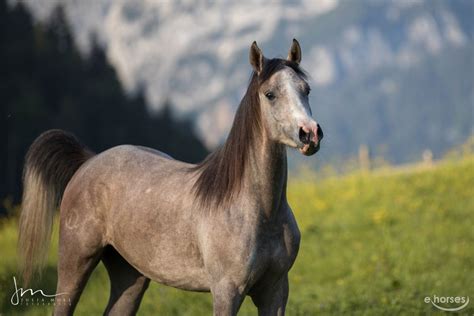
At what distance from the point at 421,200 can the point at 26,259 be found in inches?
493

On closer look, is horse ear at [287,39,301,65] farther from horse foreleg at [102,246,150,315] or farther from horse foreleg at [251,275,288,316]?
horse foreleg at [102,246,150,315]

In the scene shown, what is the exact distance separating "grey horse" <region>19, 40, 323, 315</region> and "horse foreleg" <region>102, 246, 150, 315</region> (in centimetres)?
1

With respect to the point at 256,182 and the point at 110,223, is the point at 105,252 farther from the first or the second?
the point at 256,182

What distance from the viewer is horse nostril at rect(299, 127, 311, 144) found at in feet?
18.6

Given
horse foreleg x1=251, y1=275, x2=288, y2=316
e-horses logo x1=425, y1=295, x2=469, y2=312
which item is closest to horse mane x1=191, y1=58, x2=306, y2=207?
horse foreleg x1=251, y1=275, x2=288, y2=316

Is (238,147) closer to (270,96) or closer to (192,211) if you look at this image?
(270,96)

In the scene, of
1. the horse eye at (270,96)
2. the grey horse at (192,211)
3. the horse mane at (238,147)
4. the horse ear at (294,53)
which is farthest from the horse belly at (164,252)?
the horse ear at (294,53)

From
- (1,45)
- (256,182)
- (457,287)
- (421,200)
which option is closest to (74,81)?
(1,45)

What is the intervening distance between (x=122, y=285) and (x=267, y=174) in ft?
7.50

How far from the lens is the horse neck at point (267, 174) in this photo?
620 centimetres

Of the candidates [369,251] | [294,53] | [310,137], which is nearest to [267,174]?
[310,137]

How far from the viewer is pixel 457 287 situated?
11.1m

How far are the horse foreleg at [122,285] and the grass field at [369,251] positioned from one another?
314 centimetres

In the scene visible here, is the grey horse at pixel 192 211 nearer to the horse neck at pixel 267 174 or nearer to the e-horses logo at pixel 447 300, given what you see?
the horse neck at pixel 267 174
